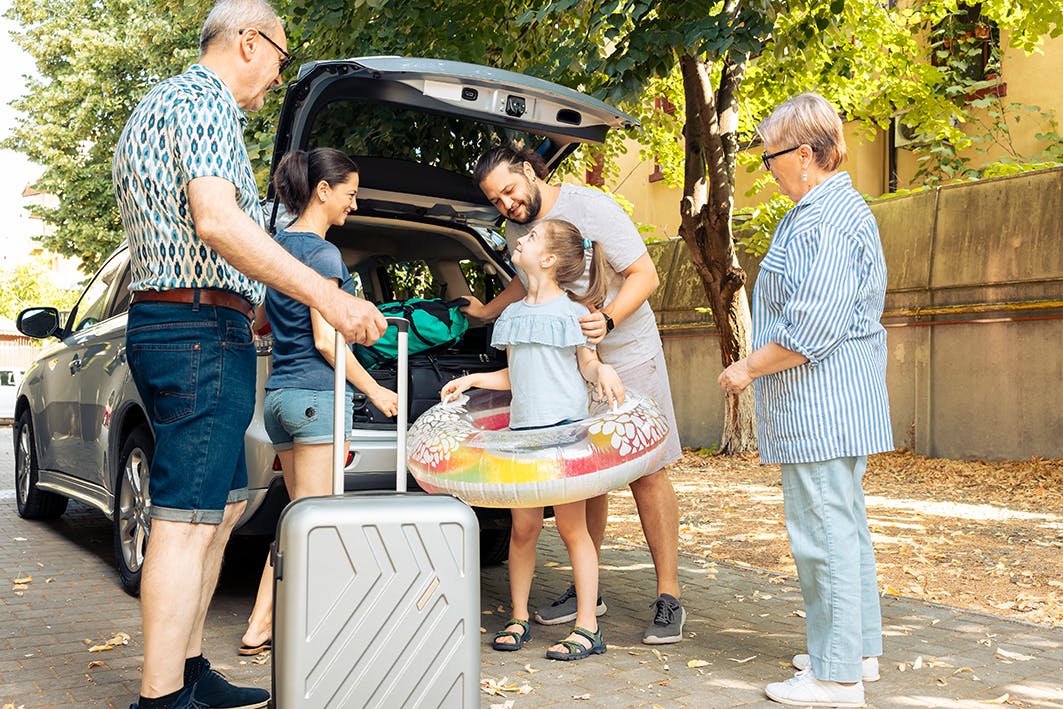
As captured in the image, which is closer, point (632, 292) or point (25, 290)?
point (632, 292)

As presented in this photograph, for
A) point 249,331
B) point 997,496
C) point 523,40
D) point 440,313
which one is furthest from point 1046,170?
point 249,331

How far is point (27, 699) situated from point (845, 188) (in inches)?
133

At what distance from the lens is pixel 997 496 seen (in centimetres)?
926

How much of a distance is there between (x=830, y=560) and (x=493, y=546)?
302 cm

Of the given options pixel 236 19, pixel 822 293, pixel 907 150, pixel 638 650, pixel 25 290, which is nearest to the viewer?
pixel 236 19

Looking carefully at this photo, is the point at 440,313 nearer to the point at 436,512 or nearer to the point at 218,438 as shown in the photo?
the point at 218,438

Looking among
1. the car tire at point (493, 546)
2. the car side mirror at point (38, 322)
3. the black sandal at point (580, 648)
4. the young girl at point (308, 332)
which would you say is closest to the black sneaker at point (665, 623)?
the black sandal at point (580, 648)

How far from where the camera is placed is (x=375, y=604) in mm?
2799

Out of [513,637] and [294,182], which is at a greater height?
[294,182]

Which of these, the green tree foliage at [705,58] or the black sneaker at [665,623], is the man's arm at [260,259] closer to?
the black sneaker at [665,623]

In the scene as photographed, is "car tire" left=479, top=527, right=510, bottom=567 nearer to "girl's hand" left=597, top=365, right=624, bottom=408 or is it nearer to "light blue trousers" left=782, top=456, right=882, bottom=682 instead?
"girl's hand" left=597, top=365, right=624, bottom=408

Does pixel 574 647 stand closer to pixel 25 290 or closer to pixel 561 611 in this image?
pixel 561 611

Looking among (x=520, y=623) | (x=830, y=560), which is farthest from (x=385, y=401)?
(x=830, y=560)

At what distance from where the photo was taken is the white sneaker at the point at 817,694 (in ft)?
12.6
